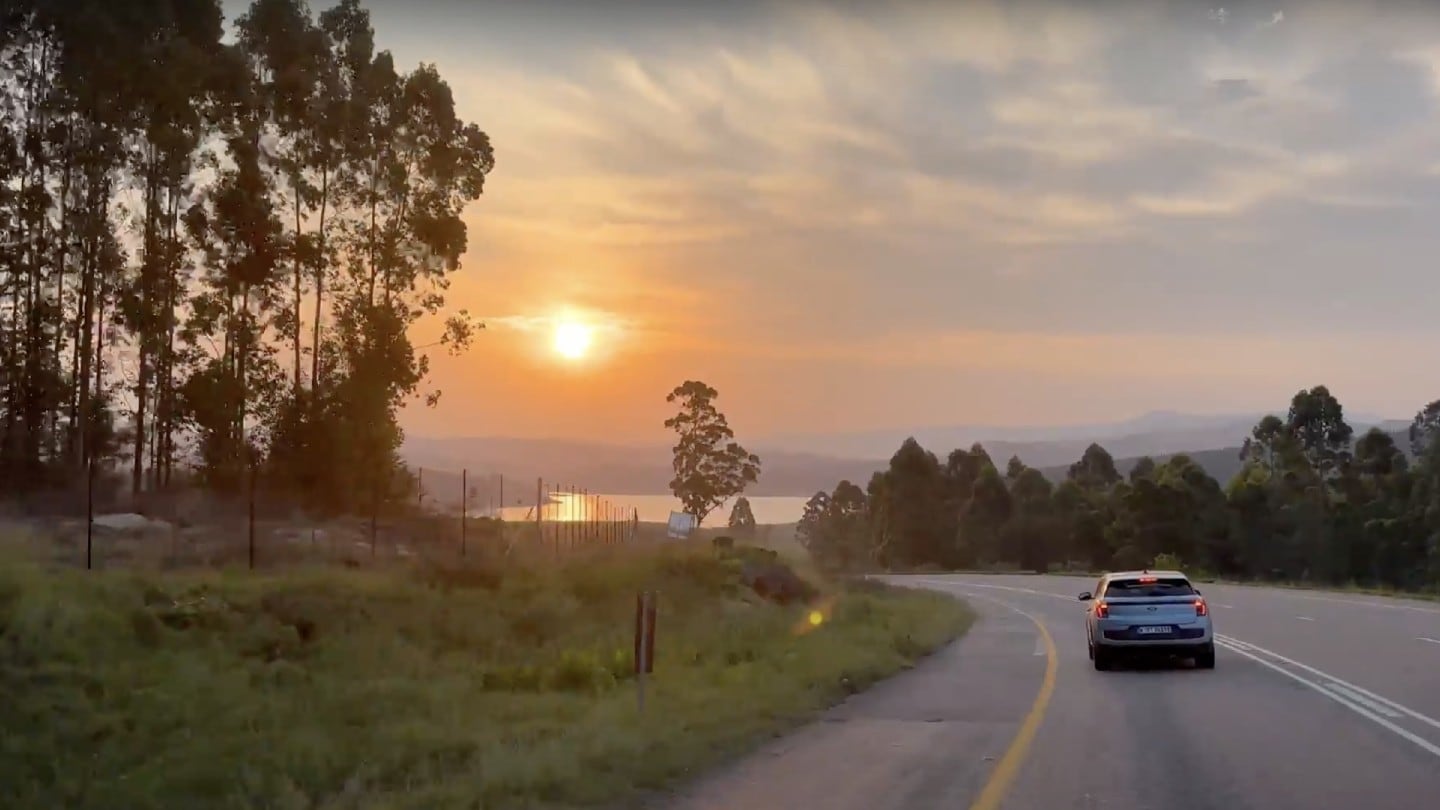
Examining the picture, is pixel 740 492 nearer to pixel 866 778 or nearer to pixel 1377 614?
pixel 1377 614

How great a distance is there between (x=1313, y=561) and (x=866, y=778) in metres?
82.3

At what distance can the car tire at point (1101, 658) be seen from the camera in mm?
21392

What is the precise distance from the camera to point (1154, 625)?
2111 cm

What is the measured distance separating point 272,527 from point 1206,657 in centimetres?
2024

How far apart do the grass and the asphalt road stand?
998 millimetres

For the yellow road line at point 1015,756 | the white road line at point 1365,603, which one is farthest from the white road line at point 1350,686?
the white road line at point 1365,603

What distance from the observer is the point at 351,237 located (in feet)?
129

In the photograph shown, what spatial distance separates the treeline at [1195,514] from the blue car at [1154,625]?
42053 mm

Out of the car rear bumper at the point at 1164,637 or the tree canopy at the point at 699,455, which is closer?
the car rear bumper at the point at 1164,637

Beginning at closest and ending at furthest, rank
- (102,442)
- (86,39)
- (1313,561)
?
(86,39) → (102,442) → (1313,561)

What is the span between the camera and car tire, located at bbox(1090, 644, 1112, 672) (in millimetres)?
21392

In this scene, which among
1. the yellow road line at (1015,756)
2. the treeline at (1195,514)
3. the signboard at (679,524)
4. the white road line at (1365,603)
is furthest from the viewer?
the treeline at (1195,514)

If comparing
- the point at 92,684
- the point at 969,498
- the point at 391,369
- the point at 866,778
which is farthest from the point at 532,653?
the point at 969,498

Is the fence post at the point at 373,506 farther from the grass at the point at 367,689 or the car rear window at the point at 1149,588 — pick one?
the car rear window at the point at 1149,588
